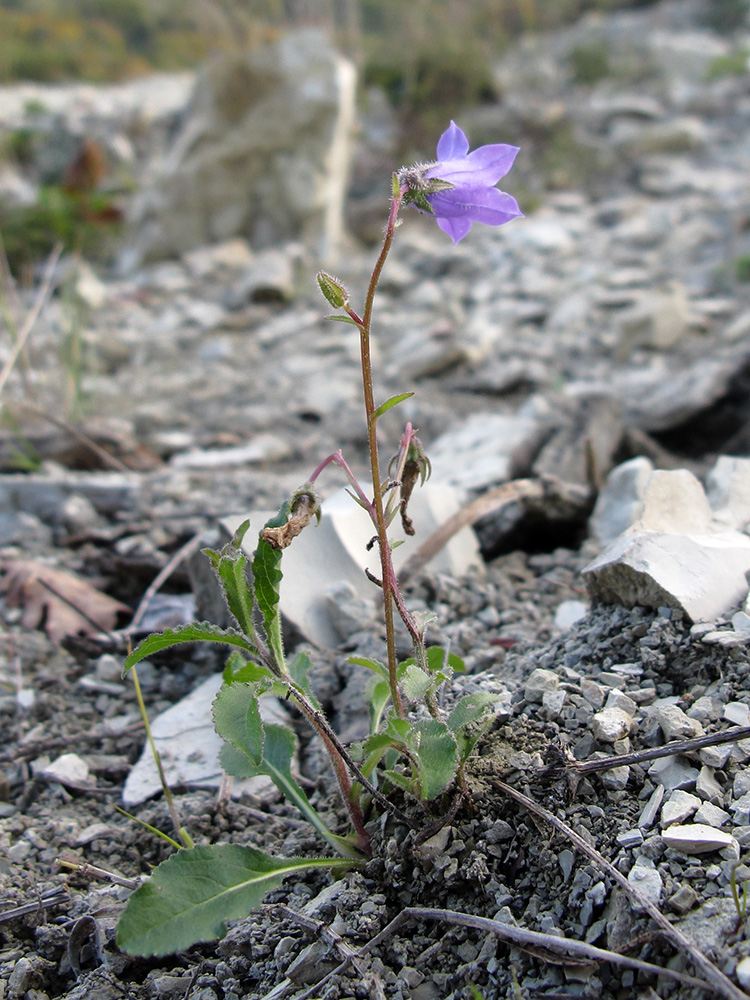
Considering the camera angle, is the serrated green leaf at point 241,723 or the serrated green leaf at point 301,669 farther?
the serrated green leaf at point 301,669

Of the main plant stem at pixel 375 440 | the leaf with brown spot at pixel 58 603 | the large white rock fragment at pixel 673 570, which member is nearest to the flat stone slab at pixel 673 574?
the large white rock fragment at pixel 673 570

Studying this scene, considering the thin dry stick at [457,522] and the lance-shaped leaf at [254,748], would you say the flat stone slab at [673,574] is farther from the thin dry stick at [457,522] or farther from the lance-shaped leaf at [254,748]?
the lance-shaped leaf at [254,748]

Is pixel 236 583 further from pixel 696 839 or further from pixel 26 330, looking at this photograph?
pixel 26 330

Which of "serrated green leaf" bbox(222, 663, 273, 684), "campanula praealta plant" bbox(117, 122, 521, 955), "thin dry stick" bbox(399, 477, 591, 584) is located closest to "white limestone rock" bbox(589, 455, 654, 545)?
"thin dry stick" bbox(399, 477, 591, 584)

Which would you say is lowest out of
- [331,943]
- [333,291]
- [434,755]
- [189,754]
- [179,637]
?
[189,754]

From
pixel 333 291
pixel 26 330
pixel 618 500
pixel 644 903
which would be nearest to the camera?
pixel 644 903

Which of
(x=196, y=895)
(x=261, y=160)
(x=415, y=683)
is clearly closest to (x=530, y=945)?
(x=415, y=683)

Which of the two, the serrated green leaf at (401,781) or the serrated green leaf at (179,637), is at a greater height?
the serrated green leaf at (179,637)
